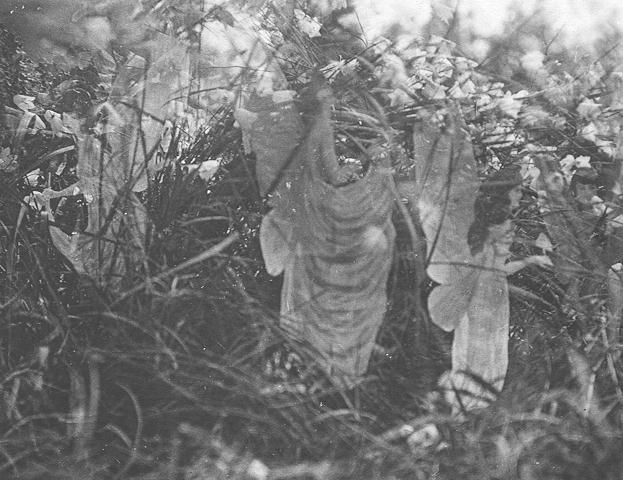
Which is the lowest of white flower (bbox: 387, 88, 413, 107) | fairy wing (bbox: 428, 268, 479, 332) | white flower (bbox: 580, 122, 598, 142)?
fairy wing (bbox: 428, 268, 479, 332)

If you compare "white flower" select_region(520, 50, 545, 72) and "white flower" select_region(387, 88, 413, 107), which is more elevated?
"white flower" select_region(520, 50, 545, 72)

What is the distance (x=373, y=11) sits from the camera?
1.33 meters

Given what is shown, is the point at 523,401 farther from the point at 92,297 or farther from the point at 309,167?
the point at 92,297

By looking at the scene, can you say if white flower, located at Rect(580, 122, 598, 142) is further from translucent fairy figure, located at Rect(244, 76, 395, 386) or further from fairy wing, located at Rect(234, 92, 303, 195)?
fairy wing, located at Rect(234, 92, 303, 195)

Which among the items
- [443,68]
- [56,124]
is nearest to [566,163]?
[443,68]

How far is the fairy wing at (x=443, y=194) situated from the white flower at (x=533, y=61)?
158 millimetres

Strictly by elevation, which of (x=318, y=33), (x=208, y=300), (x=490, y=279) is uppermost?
(x=318, y=33)

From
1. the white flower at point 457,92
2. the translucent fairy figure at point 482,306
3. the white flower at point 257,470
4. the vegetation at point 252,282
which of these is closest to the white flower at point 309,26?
the vegetation at point 252,282

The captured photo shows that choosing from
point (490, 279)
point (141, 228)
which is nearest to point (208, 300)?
point (141, 228)

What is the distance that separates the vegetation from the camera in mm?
1073

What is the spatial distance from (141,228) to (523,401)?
60cm

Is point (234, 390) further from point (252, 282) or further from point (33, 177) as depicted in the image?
point (33, 177)

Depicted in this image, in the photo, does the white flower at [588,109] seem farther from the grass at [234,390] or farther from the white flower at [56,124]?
the white flower at [56,124]

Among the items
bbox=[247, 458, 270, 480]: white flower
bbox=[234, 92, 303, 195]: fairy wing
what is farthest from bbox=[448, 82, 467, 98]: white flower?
bbox=[247, 458, 270, 480]: white flower
